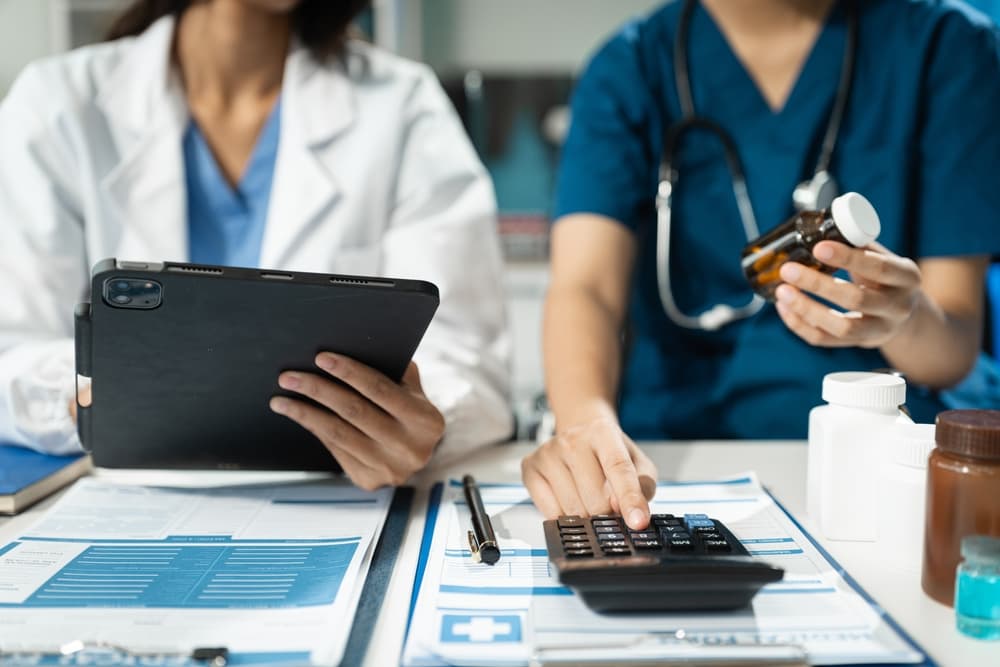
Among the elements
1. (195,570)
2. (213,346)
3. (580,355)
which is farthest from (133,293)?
(580,355)

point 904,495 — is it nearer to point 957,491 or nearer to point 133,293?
point 957,491

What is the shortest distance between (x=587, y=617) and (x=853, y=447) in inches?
9.4

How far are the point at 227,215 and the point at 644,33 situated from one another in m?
0.58

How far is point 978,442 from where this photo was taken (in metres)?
0.50

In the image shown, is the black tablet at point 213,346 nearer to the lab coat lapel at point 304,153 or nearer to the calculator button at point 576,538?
the calculator button at point 576,538

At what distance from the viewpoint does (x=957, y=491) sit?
508 millimetres

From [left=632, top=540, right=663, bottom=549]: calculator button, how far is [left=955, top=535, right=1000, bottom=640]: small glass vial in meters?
0.17

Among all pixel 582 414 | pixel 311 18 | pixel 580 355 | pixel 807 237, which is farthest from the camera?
pixel 311 18

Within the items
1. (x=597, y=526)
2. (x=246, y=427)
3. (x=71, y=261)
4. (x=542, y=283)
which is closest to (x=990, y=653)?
(x=597, y=526)

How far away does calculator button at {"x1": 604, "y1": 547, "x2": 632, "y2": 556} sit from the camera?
0.52m

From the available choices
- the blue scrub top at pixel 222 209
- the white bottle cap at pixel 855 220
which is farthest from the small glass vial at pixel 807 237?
the blue scrub top at pixel 222 209

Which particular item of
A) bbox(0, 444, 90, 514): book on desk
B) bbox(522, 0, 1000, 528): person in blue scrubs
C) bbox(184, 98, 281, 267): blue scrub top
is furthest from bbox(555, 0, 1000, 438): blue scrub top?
bbox(0, 444, 90, 514): book on desk

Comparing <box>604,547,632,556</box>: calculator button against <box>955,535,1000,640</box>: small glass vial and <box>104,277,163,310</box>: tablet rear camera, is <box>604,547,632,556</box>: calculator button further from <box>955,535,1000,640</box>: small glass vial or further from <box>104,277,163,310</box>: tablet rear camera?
<box>104,277,163,310</box>: tablet rear camera

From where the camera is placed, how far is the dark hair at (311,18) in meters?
1.17
